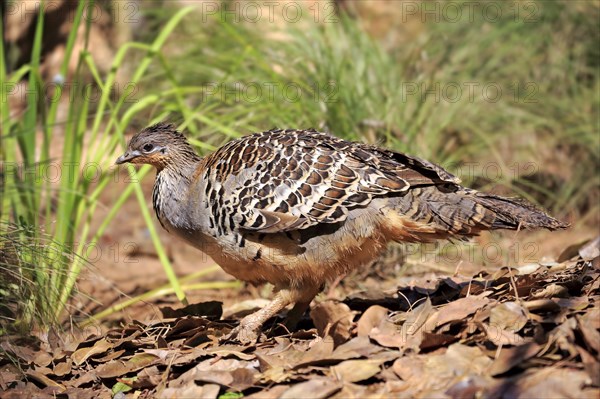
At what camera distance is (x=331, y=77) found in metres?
7.05

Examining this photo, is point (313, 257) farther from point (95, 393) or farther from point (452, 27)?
point (452, 27)

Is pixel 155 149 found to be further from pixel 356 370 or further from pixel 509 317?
pixel 509 317

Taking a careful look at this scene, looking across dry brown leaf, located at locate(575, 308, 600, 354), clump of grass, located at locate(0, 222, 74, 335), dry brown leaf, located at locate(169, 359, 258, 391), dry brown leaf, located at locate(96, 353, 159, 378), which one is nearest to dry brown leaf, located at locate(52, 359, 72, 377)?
dry brown leaf, located at locate(96, 353, 159, 378)

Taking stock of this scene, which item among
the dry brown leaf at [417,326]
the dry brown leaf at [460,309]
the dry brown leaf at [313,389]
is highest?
the dry brown leaf at [460,309]

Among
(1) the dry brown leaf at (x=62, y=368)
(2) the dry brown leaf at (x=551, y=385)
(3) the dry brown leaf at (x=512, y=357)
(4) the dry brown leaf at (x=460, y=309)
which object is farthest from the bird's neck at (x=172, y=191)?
(2) the dry brown leaf at (x=551, y=385)

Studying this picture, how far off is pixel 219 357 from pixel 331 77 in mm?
3545

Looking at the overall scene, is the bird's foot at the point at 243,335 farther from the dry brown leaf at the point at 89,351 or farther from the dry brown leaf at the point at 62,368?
the dry brown leaf at the point at 62,368

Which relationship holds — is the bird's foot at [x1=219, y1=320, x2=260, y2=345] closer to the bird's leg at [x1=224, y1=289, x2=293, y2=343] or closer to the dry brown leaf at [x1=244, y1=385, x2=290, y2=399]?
the bird's leg at [x1=224, y1=289, x2=293, y2=343]

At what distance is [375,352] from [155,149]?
206 centimetres

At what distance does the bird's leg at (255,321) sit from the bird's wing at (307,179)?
1.60ft

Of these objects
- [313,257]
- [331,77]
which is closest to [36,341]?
[313,257]

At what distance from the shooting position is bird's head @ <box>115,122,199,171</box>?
5066 mm

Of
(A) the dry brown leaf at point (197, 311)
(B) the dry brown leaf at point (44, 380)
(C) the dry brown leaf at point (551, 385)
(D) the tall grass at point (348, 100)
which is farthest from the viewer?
(D) the tall grass at point (348, 100)

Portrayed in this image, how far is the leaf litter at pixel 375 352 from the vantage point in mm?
3395
